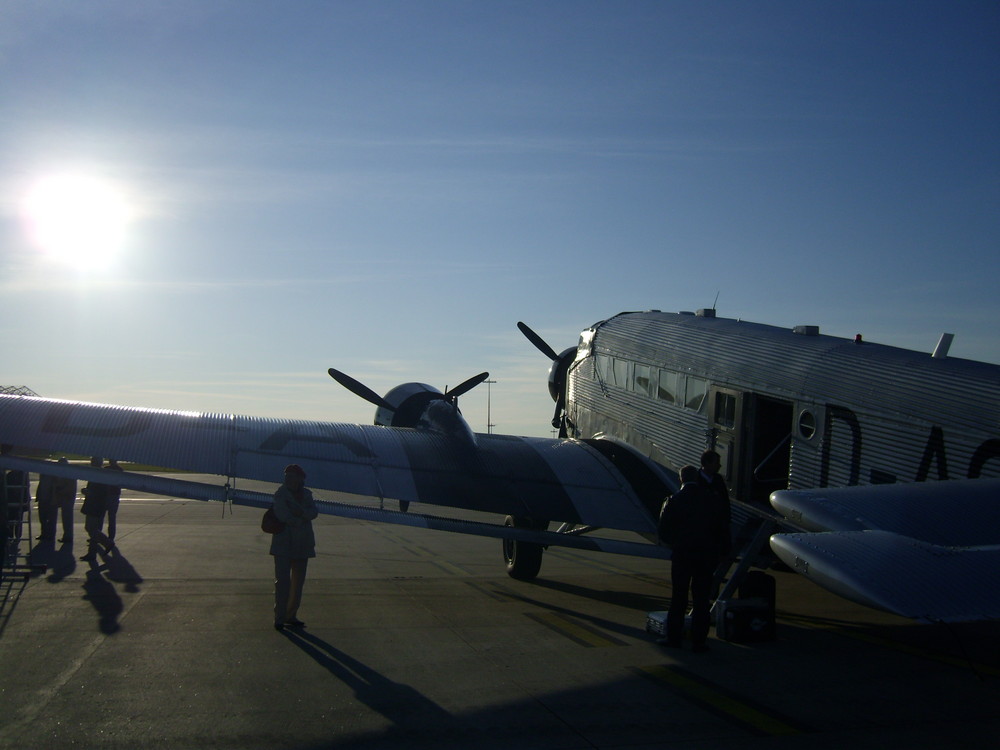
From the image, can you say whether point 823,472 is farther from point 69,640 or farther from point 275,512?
point 69,640

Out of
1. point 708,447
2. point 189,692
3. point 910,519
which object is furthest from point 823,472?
point 189,692

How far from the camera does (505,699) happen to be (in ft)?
24.9

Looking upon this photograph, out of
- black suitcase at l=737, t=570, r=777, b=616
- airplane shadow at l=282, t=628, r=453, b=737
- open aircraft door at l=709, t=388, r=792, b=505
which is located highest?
open aircraft door at l=709, t=388, r=792, b=505

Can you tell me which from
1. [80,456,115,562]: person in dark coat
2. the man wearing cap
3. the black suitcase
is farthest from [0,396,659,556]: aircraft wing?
the black suitcase

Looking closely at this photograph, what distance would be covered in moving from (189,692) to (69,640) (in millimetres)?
2504

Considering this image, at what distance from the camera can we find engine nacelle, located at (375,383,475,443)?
15062mm

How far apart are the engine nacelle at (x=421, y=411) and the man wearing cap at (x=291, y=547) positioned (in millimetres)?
4660

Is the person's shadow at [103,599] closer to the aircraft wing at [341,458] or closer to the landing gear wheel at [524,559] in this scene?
the aircraft wing at [341,458]

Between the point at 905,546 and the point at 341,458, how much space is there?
8529 millimetres

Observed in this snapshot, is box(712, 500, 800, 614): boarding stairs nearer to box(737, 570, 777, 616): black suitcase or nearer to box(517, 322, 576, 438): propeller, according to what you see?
box(737, 570, 777, 616): black suitcase

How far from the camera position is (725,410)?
42.8 feet

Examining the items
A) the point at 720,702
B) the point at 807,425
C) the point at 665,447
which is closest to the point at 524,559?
the point at 665,447

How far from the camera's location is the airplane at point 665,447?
9219mm

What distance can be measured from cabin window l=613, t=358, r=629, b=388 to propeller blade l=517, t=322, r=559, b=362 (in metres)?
4.14
